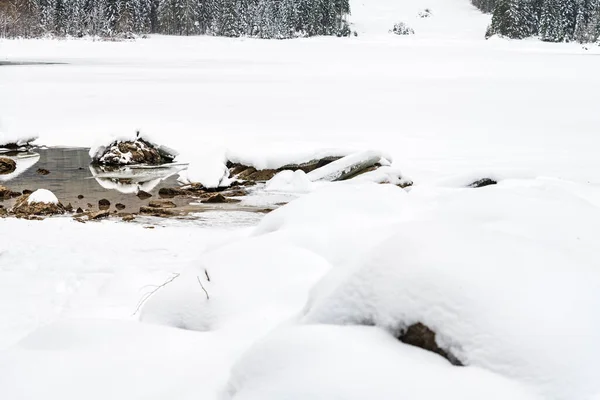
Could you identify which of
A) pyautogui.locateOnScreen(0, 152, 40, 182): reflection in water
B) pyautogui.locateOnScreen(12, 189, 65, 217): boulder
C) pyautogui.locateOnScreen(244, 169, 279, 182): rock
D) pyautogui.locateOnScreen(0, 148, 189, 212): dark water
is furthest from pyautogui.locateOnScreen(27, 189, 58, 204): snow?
pyautogui.locateOnScreen(244, 169, 279, 182): rock

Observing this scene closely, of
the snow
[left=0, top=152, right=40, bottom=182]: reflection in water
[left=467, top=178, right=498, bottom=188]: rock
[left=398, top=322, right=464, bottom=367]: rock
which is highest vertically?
[left=398, top=322, right=464, bottom=367]: rock

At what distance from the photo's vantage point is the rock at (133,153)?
12766 mm

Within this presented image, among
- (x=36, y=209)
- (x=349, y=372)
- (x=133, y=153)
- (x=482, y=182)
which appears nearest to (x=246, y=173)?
(x=133, y=153)

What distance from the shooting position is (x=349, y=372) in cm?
248

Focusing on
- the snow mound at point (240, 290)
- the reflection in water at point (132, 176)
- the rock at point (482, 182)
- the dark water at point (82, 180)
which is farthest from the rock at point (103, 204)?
the rock at point (482, 182)

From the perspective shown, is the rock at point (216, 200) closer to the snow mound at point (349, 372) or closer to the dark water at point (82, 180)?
the dark water at point (82, 180)

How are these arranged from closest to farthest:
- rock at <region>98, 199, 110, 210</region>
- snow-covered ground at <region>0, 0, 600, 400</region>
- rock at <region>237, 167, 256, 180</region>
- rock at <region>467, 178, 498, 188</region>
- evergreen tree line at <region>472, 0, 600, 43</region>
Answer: snow-covered ground at <region>0, 0, 600, 400</region>, rock at <region>98, 199, 110, 210</region>, rock at <region>467, 178, 498, 188</region>, rock at <region>237, 167, 256, 180</region>, evergreen tree line at <region>472, 0, 600, 43</region>

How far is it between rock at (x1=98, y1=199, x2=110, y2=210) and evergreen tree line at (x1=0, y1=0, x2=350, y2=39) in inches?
2412

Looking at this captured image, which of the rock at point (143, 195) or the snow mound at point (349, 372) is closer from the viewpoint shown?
the snow mound at point (349, 372)

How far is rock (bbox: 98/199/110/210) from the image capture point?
9.14m

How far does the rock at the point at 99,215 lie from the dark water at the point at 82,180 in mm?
466

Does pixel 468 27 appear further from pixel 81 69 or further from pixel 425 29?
pixel 81 69

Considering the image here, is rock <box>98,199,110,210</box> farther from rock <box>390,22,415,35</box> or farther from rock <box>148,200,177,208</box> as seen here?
rock <box>390,22,415,35</box>

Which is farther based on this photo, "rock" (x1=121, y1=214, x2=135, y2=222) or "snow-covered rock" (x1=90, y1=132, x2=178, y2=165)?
"snow-covered rock" (x1=90, y1=132, x2=178, y2=165)
